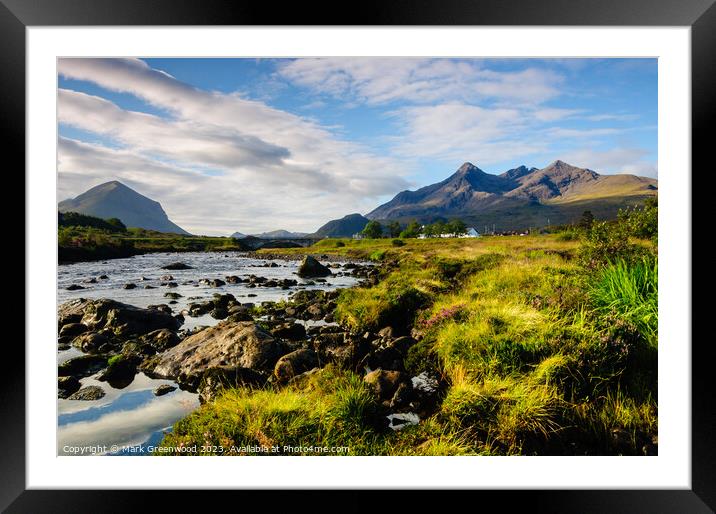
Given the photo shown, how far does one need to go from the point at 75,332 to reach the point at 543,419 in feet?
15.5

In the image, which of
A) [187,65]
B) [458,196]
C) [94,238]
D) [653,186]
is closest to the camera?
[653,186]

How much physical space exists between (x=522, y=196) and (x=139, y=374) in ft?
16.1

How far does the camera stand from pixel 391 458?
109 inches

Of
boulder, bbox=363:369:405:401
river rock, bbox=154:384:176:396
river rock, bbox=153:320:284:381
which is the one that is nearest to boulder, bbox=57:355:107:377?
river rock, bbox=153:320:284:381

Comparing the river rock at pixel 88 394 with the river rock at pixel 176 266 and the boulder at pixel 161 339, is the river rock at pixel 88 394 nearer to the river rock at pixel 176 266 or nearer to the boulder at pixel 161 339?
the boulder at pixel 161 339

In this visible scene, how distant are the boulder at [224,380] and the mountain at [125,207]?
5.59 feet

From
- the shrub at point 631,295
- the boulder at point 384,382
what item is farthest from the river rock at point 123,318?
the shrub at point 631,295

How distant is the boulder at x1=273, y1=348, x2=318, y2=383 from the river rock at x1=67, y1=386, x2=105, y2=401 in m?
1.74

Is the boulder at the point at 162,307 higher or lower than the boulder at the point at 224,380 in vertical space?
higher
